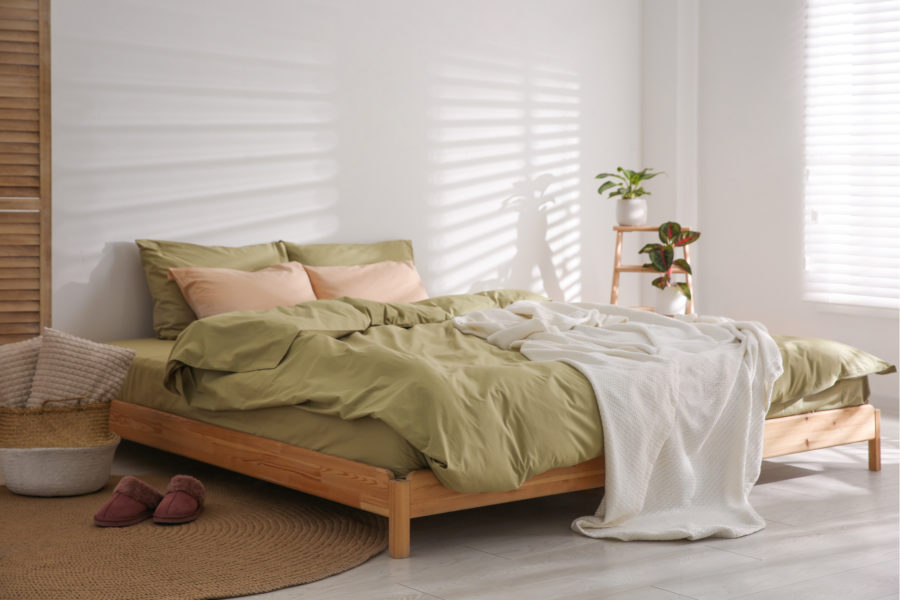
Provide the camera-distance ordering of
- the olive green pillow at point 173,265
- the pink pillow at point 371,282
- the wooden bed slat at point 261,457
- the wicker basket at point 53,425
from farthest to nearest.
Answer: the pink pillow at point 371,282
the olive green pillow at point 173,265
the wicker basket at point 53,425
the wooden bed slat at point 261,457

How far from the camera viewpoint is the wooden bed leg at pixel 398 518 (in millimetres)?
2935

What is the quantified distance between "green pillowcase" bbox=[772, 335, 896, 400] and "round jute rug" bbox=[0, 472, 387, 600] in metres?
1.54

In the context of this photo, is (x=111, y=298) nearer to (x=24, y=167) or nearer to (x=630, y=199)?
(x=24, y=167)

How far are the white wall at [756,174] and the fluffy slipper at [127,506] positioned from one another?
390 cm

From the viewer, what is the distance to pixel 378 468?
301 centimetres

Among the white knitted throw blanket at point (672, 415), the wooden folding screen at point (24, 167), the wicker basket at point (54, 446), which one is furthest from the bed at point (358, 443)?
the wooden folding screen at point (24, 167)

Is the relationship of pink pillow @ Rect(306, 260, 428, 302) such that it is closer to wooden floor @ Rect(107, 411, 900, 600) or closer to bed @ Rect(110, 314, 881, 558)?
bed @ Rect(110, 314, 881, 558)

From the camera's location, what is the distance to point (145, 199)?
4.93 m

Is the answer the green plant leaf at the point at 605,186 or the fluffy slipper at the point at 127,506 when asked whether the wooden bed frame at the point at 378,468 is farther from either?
the green plant leaf at the point at 605,186

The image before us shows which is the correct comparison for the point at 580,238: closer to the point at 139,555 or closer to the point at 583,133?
the point at 583,133

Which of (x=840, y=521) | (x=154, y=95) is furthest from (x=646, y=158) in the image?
(x=840, y=521)

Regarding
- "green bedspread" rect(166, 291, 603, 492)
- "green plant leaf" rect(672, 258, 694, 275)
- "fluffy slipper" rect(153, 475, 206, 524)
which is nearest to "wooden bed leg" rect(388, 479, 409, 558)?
"green bedspread" rect(166, 291, 603, 492)

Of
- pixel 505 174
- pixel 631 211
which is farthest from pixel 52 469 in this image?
pixel 631 211

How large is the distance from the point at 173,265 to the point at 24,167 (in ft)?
2.44
